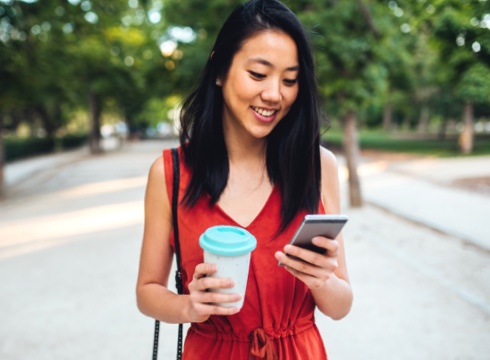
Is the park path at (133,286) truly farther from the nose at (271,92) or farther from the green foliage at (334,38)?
the nose at (271,92)

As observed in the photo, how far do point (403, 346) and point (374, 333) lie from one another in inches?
11.8

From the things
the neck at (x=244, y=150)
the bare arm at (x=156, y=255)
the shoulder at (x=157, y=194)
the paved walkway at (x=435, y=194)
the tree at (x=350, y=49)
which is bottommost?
the paved walkway at (x=435, y=194)

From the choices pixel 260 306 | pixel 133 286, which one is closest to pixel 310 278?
pixel 260 306

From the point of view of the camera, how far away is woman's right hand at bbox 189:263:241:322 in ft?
3.54

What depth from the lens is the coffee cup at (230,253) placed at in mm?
1076

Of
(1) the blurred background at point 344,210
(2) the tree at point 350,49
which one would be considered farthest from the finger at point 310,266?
(2) the tree at point 350,49

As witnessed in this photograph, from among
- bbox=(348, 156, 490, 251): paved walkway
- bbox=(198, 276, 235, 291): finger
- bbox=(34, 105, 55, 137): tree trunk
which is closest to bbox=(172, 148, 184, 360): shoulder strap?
bbox=(198, 276, 235, 291): finger

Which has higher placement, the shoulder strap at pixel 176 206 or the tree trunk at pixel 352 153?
the shoulder strap at pixel 176 206

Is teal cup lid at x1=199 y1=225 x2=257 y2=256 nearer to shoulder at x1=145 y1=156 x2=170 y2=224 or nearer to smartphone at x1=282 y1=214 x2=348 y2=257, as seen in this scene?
smartphone at x1=282 y1=214 x2=348 y2=257

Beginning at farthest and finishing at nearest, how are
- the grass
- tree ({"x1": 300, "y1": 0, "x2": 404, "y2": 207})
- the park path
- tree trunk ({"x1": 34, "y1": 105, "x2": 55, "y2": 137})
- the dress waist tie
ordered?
tree trunk ({"x1": 34, "y1": 105, "x2": 55, "y2": 137}) → the grass → tree ({"x1": 300, "y1": 0, "x2": 404, "y2": 207}) → the park path → the dress waist tie

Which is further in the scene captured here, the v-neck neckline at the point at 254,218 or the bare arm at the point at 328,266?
the v-neck neckline at the point at 254,218

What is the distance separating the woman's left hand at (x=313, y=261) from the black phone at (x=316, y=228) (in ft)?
0.04

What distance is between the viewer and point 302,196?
1.49 meters

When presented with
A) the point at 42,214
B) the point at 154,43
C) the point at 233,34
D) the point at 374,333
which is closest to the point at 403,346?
the point at 374,333
